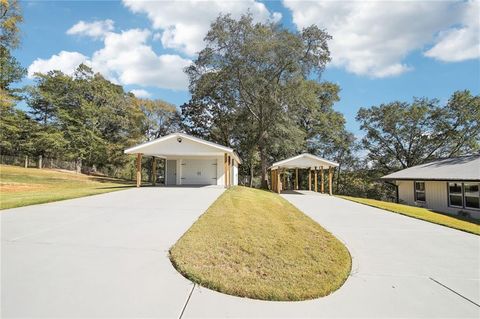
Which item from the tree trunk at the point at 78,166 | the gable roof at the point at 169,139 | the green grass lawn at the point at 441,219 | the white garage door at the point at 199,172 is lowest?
the green grass lawn at the point at 441,219

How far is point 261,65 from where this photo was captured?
998 inches

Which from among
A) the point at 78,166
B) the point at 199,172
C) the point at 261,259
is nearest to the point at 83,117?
the point at 78,166

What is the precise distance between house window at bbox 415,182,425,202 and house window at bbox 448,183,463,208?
257cm

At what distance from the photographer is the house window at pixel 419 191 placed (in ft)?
67.9

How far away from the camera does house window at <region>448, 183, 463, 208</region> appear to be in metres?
17.3

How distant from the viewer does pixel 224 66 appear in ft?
85.3

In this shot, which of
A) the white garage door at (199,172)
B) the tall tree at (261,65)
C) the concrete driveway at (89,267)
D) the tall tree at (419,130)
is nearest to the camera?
the concrete driveway at (89,267)

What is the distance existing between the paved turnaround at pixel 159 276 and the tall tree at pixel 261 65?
20.5m

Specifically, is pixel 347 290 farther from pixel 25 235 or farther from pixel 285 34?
pixel 285 34

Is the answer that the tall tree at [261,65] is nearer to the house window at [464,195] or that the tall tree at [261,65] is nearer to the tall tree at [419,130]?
the tall tree at [419,130]

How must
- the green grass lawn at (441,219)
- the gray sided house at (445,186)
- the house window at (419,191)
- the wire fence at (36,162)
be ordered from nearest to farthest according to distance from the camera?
1. the green grass lawn at (441,219)
2. the gray sided house at (445,186)
3. the house window at (419,191)
4. the wire fence at (36,162)

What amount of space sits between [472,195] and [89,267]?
67.8ft

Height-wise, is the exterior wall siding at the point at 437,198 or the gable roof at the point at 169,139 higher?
the gable roof at the point at 169,139

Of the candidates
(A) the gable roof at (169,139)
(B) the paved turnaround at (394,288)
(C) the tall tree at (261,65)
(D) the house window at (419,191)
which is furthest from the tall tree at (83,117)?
(B) the paved turnaround at (394,288)
